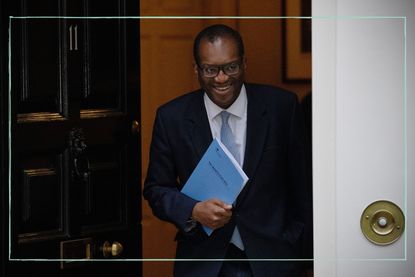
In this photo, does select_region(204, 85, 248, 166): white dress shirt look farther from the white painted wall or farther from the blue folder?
the white painted wall

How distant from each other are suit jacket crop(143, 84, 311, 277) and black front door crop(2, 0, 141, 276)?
0.07 meters

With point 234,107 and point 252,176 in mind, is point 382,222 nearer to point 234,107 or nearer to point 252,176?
point 252,176

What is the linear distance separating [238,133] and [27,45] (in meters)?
0.61

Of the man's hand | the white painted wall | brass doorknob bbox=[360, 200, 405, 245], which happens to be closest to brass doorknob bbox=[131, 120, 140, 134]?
the man's hand

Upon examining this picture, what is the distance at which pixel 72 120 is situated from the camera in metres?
2.93

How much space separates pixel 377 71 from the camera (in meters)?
2.90

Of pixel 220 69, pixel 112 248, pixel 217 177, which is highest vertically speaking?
pixel 220 69

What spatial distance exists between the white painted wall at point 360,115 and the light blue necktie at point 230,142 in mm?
210

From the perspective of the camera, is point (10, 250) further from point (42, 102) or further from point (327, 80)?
point (327, 80)

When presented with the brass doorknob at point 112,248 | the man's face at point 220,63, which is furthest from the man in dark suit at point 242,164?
the brass doorknob at point 112,248

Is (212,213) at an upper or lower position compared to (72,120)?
lower

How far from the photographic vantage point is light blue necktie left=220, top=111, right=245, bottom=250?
2.91 meters

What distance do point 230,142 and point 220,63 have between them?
0.21 meters

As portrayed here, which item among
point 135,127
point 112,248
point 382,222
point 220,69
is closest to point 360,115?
point 382,222
